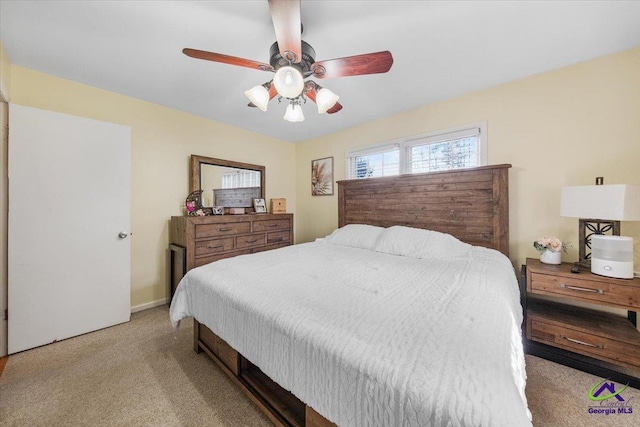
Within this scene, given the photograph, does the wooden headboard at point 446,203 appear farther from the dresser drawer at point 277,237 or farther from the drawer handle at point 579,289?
the dresser drawer at point 277,237

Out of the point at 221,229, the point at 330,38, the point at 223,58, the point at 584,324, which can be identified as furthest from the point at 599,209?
the point at 221,229

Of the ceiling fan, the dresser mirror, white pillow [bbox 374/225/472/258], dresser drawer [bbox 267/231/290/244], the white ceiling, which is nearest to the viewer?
the ceiling fan

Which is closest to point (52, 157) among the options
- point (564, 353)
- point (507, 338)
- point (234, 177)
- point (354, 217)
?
point (234, 177)

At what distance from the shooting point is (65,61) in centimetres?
198

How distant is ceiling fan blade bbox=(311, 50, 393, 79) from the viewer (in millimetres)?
1344

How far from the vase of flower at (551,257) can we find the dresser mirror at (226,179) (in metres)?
3.48

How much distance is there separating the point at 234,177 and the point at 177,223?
3.47ft

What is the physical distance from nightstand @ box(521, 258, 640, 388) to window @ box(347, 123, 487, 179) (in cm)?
126

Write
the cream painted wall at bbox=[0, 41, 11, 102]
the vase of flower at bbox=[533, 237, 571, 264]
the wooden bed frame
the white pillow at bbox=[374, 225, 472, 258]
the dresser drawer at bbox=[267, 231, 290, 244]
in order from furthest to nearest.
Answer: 1. the dresser drawer at bbox=[267, 231, 290, 244]
2. the white pillow at bbox=[374, 225, 472, 258]
3. the vase of flower at bbox=[533, 237, 571, 264]
4. the cream painted wall at bbox=[0, 41, 11, 102]
5. the wooden bed frame

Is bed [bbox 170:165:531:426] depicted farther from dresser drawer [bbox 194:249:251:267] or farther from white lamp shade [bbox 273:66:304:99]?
white lamp shade [bbox 273:66:304:99]

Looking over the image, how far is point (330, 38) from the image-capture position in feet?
5.49

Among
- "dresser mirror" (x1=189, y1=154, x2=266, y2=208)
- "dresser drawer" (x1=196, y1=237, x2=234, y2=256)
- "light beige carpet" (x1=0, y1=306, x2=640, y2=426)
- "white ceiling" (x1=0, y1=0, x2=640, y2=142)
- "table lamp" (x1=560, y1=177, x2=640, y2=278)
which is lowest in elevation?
"light beige carpet" (x1=0, y1=306, x2=640, y2=426)

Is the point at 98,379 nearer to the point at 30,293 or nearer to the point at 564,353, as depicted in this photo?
the point at 30,293

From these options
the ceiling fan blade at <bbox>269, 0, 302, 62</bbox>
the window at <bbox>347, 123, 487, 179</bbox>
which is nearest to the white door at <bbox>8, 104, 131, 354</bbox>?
the ceiling fan blade at <bbox>269, 0, 302, 62</bbox>
